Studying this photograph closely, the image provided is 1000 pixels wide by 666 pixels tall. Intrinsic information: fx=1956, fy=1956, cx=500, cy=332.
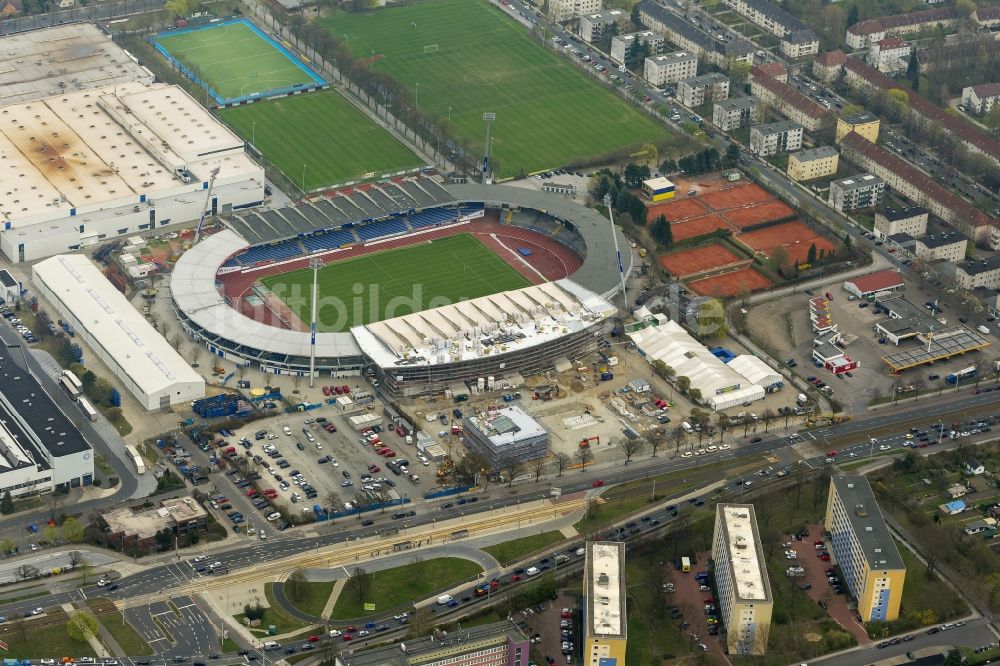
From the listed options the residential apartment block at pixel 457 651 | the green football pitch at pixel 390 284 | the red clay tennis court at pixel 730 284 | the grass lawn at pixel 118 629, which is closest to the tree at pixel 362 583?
the residential apartment block at pixel 457 651

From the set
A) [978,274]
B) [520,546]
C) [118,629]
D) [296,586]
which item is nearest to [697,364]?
[520,546]

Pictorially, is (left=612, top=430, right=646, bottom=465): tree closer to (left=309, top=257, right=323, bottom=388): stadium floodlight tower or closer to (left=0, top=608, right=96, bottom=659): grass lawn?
(left=309, top=257, right=323, bottom=388): stadium floodlight tower

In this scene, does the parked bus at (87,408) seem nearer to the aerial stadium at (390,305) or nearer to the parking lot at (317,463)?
the parking lot at (317,463)

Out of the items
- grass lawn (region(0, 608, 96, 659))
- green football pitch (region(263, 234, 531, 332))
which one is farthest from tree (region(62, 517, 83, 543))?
green football pitch (region(263, 234, 531, 332))

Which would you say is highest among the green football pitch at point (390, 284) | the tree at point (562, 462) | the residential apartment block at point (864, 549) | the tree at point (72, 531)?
the residential apartment block at point (864, 549)

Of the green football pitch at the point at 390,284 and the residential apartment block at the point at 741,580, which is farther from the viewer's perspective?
the green football pitch at the point at 390,284
